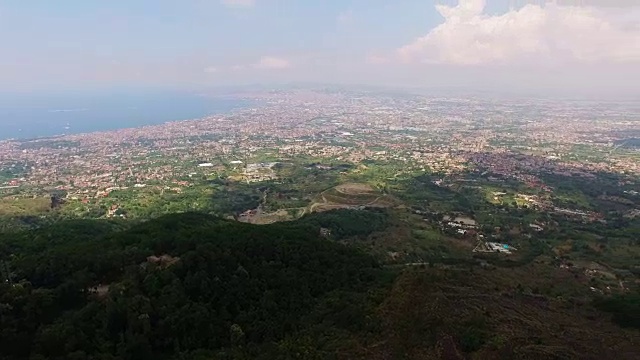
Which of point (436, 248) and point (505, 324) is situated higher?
point (505, 324)

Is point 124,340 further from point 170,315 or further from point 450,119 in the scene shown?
point 450,119

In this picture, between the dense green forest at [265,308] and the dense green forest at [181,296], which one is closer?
the dense green forest at [265,308]

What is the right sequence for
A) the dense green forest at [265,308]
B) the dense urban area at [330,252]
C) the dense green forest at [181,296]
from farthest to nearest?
the dense urban area at [330,252] → the dense green forest at [181,296] → the dense green forest at [265,308]

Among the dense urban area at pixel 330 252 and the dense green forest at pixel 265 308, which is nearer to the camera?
the dense green forest at pixel 265 308

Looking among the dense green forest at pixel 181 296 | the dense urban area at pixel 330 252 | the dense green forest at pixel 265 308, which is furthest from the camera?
the dense urban area at pixel 330 252

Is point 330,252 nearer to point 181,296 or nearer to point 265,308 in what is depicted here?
point 265,308

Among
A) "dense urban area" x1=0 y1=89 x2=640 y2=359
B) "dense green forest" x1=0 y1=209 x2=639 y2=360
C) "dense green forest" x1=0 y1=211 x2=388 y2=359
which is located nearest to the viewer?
"dense green forest" x1=0 y1=209 x2=639 y2=360

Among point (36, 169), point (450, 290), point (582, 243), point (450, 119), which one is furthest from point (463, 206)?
point (450, 119)

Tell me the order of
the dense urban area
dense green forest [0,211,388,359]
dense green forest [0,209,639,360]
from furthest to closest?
the dense urban area, dense green forest [0,211,388,359], dense green forest [0,209,639,360]
